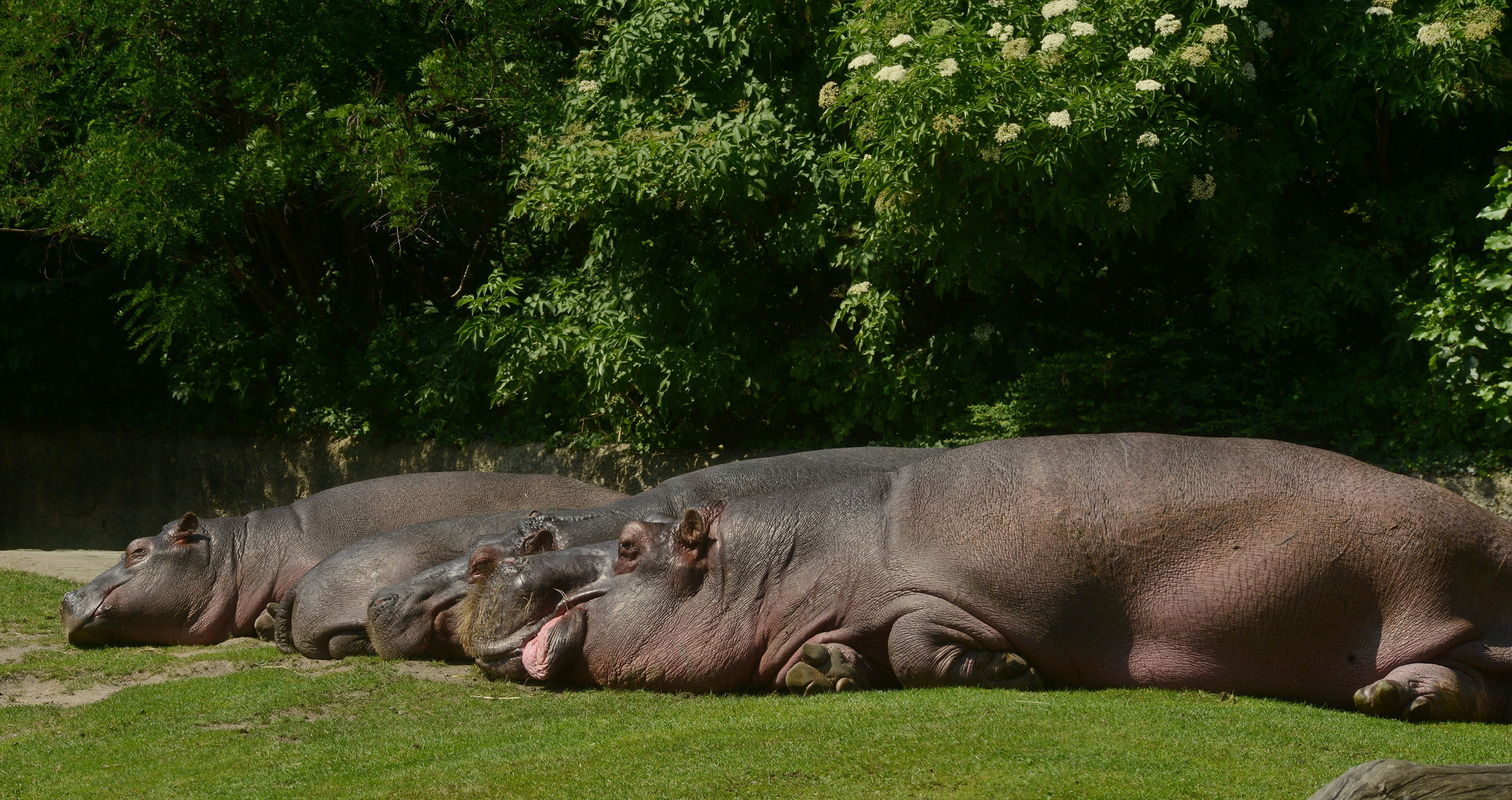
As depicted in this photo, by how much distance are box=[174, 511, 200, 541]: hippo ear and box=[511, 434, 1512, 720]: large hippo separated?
3.51 meters

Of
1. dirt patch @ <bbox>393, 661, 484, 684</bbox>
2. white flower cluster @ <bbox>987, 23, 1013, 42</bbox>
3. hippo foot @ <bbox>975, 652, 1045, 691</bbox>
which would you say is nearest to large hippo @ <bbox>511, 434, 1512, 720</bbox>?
hippo foot @ <bbox>975, 652, 1045, 691</bbox>

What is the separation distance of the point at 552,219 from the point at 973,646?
22.2ft

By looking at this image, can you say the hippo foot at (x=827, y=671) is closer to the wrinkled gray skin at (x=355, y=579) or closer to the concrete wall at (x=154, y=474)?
the wrinkled gray skin at (x=355, y=579)

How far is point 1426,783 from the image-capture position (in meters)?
2.82

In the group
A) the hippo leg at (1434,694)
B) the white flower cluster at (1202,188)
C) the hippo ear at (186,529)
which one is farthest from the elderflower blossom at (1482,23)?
the hippo ear at (186,529)

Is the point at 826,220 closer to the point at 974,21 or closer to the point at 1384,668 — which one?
the point at 974,21

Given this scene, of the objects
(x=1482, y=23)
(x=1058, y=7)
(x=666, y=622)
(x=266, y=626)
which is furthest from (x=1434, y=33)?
(x=266, y=626)

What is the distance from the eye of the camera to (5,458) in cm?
1609

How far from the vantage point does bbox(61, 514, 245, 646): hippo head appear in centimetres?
827

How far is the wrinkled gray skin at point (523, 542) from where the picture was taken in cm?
689

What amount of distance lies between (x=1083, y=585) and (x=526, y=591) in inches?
100

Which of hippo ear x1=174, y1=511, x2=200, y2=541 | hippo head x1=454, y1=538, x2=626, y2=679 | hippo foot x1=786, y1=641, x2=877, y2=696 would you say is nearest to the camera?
hippo foot x1=786, y1=641, x2=877, y2=696

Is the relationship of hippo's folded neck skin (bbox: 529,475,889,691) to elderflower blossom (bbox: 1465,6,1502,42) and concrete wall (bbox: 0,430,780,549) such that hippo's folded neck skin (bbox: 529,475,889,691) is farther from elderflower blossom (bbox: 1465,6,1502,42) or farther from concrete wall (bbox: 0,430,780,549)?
Answer: concrete wall (bbox: 0,430,780,549)

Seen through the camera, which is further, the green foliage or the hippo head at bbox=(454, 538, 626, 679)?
the green foliage
